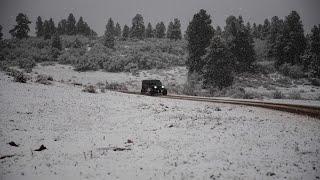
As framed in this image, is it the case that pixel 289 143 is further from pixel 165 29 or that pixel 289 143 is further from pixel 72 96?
pixel 165 29

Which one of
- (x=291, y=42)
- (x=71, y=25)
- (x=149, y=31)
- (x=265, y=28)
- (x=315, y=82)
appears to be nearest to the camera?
(x=315, y=82)

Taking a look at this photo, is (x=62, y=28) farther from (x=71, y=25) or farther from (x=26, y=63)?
(x=26, y=63)

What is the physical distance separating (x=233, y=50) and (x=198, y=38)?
12.0 metres

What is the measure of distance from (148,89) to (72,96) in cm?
1151

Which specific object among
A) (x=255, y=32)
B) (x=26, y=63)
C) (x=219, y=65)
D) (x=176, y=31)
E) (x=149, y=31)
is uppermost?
(x=255, y=32)

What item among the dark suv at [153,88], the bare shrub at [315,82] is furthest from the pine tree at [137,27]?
the dark suv at [153,88]

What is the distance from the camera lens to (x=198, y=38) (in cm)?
4706

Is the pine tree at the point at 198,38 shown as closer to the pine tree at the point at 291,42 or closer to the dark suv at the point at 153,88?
the dark suv at the point at 153,88

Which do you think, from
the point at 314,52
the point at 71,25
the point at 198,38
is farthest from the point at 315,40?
the point at 71,25

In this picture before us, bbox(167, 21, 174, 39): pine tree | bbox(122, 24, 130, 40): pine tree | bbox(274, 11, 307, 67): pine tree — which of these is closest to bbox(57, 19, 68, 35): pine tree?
bbox(122, 24, 130, 40): pine tree

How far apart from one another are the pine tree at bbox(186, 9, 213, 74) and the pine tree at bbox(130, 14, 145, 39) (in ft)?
197

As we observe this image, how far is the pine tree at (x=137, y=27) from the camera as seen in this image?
10594 centimetres

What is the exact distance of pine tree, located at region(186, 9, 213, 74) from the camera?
1839 inches

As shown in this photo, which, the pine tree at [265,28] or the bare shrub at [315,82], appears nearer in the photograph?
the bare shrub at [315,82]
